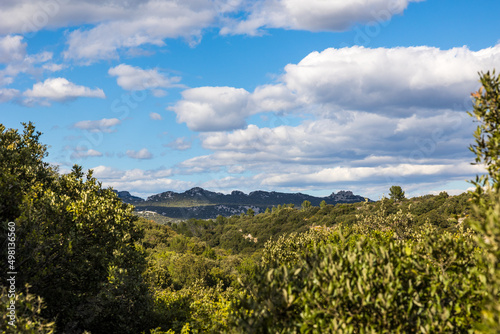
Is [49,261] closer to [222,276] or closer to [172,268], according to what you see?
[172,268]

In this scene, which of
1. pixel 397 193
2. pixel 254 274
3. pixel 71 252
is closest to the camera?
pixel 254 274

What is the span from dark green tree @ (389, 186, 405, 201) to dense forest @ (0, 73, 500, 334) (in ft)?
416

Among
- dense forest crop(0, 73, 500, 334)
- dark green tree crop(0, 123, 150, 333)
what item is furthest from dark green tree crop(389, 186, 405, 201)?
dark green tree crop(0, 123, 150, 333)

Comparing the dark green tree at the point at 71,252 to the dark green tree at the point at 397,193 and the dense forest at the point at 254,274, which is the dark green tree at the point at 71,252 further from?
the dark green tree at the point at 397,193

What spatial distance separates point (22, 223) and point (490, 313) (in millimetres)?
19954

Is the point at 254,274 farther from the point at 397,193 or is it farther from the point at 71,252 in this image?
the point at 397,193

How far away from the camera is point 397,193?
15975cm

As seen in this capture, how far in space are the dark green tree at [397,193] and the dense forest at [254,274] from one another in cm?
12676

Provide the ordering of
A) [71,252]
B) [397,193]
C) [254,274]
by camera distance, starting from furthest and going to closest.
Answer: [397,193] < [71,252] < [254,274]

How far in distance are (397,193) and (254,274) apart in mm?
163332

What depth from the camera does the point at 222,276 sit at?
68438 millimetres

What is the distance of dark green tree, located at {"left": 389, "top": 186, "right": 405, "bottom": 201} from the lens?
6221 inches

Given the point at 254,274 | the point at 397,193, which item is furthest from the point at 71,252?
the point at 397,193

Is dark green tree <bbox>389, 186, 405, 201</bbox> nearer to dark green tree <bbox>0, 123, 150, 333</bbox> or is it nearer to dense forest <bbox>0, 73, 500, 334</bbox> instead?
dense forest <bbox>0, 73, 500, 334</bbox>
